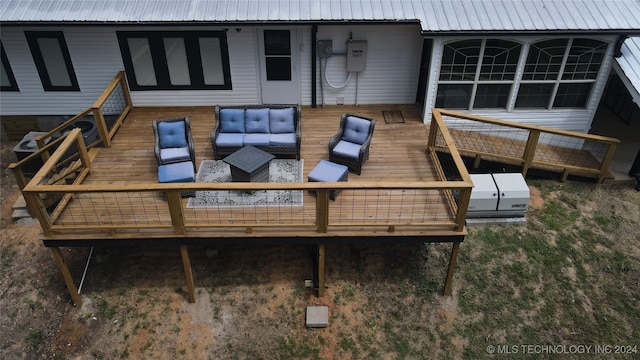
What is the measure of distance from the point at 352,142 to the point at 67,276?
19.0ft

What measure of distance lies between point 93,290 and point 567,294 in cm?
883

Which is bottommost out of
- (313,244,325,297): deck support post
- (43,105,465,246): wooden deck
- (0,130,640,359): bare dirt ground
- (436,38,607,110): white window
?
(0,130,640,359): bare dirt ground

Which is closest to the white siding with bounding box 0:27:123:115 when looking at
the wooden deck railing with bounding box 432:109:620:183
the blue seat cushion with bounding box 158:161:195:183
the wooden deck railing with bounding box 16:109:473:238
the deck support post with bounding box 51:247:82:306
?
the wooden deck railing with bounding box 16:109:473:238

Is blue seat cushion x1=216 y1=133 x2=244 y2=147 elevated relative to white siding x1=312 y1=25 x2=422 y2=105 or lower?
lower

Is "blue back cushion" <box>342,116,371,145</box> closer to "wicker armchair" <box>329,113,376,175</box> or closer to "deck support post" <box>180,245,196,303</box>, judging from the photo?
"wicker armchair" <box>329,113,376,175</box>

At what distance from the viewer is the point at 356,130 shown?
9711mm

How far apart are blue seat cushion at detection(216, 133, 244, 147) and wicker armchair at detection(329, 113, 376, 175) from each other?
183cm

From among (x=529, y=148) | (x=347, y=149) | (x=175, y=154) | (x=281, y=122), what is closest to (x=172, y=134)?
(x=175, y=154)

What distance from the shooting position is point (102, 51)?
11.1 meters

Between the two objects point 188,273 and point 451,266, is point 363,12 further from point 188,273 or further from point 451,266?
point 188,273

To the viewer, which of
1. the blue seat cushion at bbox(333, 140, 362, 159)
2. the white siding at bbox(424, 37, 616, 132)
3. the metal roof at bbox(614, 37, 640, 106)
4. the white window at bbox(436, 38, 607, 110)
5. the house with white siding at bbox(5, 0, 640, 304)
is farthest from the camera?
the white siding at bbox(424, 37, 616, 132)

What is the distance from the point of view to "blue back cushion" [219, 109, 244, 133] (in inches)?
A: 390

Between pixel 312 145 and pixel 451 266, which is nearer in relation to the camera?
pixel 451 266

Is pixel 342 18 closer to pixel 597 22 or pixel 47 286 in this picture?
pixel 597 22
